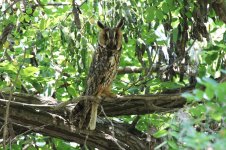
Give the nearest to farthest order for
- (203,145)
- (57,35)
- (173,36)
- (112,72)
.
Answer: (203,145)
(173,36)
(112,72)
(57,35)

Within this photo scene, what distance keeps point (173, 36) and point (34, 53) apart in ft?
3.57

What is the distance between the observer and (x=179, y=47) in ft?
10.8

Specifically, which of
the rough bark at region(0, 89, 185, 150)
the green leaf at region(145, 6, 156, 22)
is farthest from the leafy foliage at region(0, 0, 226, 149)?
the rough bark at region(0, 89, 185, 150)

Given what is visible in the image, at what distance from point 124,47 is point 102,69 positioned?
2.25ft

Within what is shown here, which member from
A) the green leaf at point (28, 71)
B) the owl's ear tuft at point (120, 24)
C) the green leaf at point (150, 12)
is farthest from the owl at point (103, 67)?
the green leaf at point (28, 71)

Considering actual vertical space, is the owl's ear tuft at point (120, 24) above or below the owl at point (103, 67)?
above

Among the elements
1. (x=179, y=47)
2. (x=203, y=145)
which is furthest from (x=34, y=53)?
(x=203, y=145)

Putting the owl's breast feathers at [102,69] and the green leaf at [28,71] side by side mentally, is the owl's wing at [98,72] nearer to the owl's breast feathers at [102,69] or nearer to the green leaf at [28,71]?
the owl's breast feathers at [102,69]

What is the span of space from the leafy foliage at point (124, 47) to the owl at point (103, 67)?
6 centimetres

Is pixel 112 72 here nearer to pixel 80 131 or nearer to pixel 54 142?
pixel 80 131

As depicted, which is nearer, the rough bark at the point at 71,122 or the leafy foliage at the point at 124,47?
the leafy foliage at the point at 124,47

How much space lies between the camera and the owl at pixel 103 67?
3410 mm

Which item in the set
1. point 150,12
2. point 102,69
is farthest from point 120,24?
point 102,69

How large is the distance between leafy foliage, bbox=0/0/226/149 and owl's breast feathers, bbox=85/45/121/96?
0.06m
